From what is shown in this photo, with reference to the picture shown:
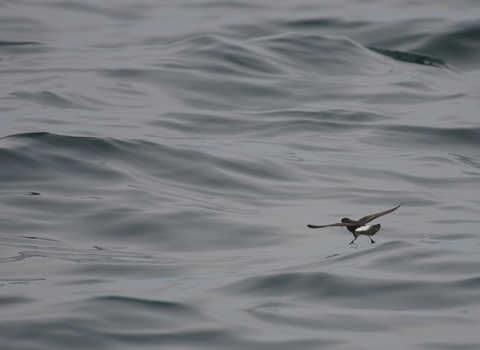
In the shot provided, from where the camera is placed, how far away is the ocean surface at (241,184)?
4.41 meters

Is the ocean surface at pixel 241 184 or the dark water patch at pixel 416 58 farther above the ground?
the dark water patch at pixel 416 58

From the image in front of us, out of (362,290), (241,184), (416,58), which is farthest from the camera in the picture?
(416,58)

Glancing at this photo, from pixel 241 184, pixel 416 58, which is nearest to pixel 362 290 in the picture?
pixel 241 184

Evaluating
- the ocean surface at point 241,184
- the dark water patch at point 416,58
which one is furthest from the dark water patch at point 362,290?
the dark water patch at point 416,58

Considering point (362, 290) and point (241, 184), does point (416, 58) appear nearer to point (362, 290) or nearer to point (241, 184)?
point (241, 184)

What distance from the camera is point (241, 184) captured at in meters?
8.40

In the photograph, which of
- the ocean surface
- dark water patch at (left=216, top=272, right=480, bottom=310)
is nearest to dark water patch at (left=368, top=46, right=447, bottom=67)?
the ocean surface

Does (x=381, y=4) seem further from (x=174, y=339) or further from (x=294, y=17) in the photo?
(x=174, y=339)

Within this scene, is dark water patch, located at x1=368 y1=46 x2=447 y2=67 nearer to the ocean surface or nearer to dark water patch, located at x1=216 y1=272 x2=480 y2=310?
the ocean surface

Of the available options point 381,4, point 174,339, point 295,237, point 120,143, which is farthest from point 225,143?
point 381,4

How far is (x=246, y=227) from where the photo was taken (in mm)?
6840

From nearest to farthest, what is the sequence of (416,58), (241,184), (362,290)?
1. (362,290)
2. (241,184)
3. (416,58)

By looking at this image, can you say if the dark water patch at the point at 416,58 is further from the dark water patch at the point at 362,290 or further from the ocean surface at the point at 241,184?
the dark water patch at the point at 362,290

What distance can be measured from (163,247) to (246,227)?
95cm
